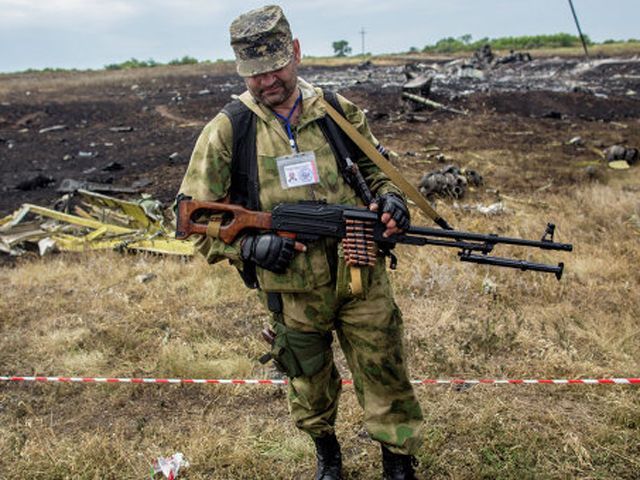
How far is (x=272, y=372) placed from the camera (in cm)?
427

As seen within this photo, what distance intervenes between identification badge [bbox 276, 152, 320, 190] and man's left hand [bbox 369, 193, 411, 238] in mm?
311

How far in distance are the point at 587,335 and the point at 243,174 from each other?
3084 mm

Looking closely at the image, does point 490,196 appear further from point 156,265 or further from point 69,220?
point 69,220

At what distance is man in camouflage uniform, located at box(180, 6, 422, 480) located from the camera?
2.57 metres

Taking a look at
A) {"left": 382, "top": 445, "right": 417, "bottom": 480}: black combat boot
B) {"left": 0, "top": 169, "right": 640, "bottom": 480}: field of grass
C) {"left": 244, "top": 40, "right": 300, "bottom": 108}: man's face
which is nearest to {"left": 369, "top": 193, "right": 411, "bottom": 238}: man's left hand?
{"left": 244, "top": 40, "right": 300, "bottom": 108}: man's face

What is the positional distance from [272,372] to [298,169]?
2.15 metres

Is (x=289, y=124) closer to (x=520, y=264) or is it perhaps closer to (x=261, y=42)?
(x=261, y=42)

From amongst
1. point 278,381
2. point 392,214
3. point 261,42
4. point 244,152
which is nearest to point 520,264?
point 392,214

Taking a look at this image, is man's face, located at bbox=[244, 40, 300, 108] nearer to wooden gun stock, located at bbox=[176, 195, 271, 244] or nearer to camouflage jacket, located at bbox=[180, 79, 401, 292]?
camouflage jacket, located at bbox=[180, 79, 401, 292]

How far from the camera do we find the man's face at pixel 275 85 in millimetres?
2527

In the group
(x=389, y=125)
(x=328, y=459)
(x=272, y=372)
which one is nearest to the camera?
(x=328, y=459)

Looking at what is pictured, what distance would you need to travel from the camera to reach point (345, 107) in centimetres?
278

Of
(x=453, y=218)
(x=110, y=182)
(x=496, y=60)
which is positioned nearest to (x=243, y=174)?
(x=453, y=218)

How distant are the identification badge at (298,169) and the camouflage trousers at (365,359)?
420 mm
